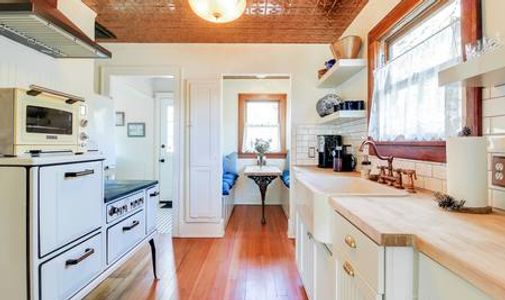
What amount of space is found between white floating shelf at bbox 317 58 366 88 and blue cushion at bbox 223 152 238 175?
7.72 ft

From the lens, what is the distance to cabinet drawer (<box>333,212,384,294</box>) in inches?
37.5

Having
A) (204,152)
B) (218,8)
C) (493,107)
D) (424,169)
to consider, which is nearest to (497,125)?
(493,107)

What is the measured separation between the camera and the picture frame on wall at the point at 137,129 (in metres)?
6.12

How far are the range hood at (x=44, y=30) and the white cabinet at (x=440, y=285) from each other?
1.91 m

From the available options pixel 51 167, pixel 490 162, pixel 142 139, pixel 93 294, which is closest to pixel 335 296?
pixel 490 162

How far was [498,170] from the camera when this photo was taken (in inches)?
48.7

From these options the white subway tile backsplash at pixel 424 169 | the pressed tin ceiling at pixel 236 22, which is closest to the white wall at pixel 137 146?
the pressed tin ceiling at pixel 236 22

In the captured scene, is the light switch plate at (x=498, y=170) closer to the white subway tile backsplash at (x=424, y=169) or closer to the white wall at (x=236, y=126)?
the white subway tile backsplash at (x=424, y=169)

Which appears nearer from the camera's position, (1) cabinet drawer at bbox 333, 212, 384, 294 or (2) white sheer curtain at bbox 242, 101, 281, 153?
(1) cabinet drawer at bbox 333, 212, 384, 294

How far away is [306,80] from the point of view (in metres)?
4.07

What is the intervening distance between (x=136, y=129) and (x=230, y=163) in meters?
1.92

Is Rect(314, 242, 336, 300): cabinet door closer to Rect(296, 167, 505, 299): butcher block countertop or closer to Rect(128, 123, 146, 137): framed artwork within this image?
Rect(296, 167, 505, 299): butcher block countertop

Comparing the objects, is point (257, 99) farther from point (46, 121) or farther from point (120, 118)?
point (46, 121)

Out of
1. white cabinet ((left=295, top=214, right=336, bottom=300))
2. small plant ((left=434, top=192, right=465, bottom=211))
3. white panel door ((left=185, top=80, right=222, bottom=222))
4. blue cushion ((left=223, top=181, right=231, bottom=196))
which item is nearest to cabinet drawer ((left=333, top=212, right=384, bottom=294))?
white cabinet ((left=295, top=214, right=336, bottom=300))
